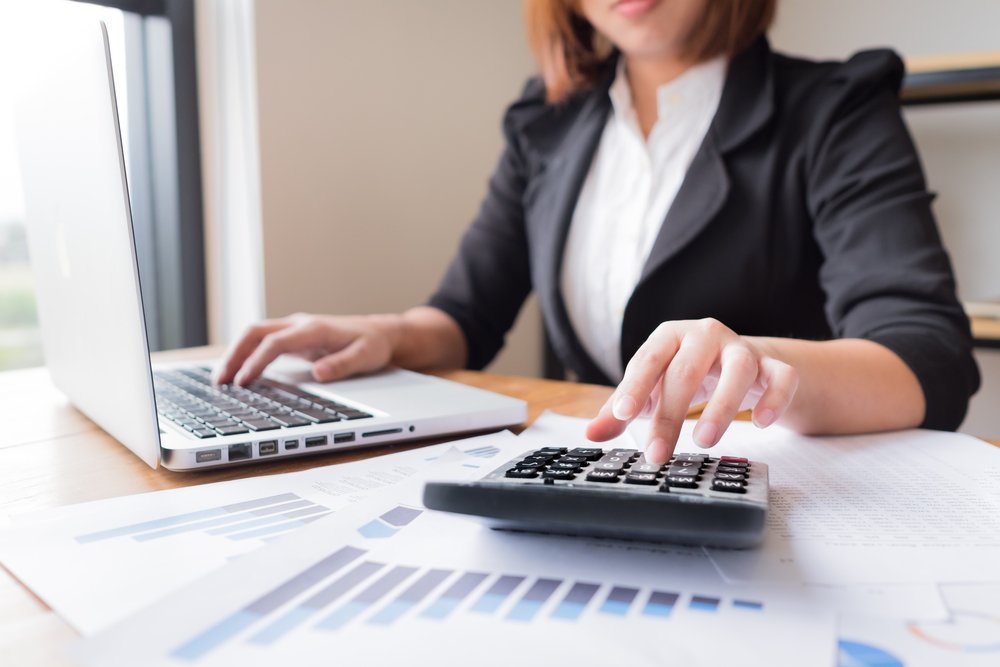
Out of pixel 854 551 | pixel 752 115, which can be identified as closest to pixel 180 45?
pixel 752 115

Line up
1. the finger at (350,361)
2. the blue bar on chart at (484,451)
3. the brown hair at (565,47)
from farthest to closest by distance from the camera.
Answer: the brown hair at (565,47)
the finger at (350,361)
the blue bar on chart at (484,451)

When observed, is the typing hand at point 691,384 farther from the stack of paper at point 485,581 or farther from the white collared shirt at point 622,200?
the white collared shirt at point 622,200

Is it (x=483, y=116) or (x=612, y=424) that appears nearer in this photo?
(x=612, y=424)

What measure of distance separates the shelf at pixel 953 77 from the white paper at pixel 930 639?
1.35 meters

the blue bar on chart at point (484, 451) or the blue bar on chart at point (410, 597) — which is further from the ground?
the blue bar on chart at point (410, 597)

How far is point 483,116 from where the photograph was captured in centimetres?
175

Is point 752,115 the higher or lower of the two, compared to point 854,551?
higher

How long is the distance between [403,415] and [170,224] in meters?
0.94

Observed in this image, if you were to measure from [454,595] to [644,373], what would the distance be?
189 mm

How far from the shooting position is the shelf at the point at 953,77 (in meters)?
1.36

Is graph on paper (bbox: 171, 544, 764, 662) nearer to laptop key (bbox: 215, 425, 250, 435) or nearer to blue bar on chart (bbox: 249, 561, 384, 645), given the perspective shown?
blue bar on chart (bbox: 249, 561, 384, 645)

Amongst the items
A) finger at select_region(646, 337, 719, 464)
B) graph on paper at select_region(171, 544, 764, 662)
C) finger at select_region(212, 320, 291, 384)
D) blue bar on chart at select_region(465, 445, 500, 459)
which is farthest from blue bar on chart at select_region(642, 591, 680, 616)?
finger at select_region(212, 320, 291, 384)

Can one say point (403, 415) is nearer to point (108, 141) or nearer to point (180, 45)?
point (108, 141)

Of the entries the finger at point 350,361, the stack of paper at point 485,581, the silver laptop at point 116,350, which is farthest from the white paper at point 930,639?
the finger at point 350,361
